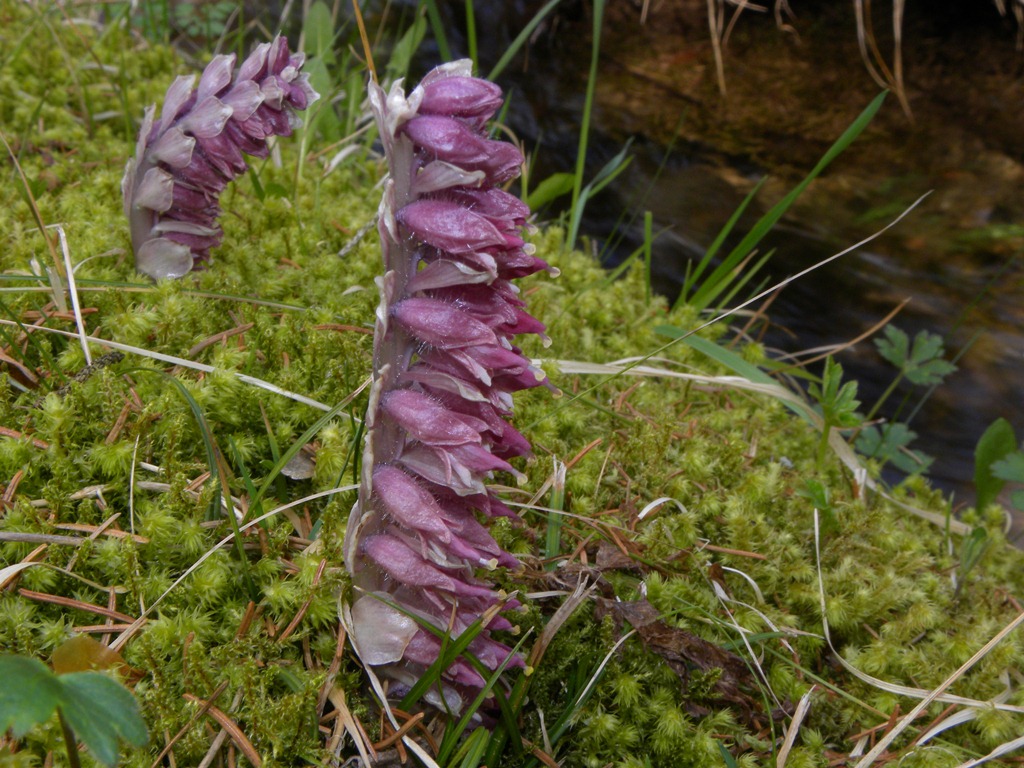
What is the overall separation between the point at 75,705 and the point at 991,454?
9.93 ft

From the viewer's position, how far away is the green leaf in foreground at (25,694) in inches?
42.8

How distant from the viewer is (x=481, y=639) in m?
1.73

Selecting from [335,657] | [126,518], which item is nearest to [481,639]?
[335,657]

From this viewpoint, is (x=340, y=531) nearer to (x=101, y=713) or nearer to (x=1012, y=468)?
(x=101, y=713)

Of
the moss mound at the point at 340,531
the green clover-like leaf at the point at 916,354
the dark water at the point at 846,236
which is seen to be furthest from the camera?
the dark water at the point at 846,236

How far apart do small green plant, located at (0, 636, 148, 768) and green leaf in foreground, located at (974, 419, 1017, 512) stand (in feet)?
9.35

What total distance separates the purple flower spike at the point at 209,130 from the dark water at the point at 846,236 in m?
2.26

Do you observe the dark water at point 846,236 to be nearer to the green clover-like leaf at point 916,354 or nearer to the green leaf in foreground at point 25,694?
the green clover-like leaf at point 916,354

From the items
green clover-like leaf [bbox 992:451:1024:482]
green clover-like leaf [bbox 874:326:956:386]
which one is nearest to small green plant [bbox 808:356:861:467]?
green clover-like leaf [bbox 992:451:1024:482]

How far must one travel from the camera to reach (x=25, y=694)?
3.68ft

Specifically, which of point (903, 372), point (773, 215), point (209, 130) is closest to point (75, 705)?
point (209, 130)

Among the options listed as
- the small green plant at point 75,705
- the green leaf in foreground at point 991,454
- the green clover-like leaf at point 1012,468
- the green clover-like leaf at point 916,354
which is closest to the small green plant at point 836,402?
the green clover-like leaf at point 1012,468

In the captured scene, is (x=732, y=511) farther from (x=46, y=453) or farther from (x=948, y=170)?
(x=948, y=170)

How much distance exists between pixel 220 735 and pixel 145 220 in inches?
63.0
